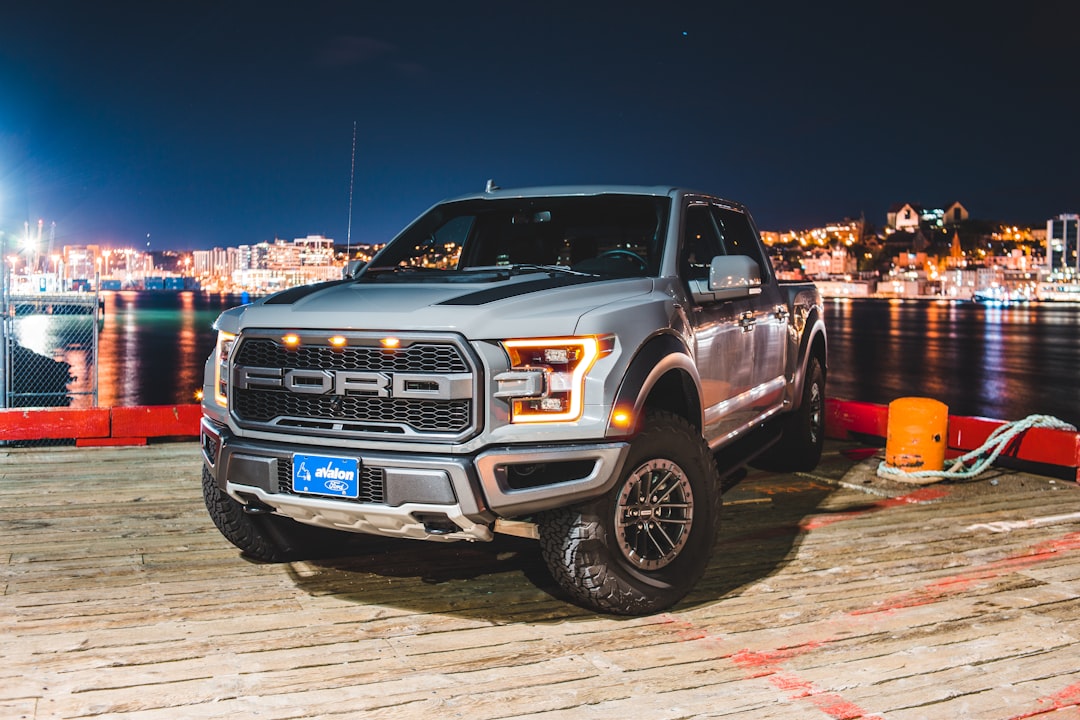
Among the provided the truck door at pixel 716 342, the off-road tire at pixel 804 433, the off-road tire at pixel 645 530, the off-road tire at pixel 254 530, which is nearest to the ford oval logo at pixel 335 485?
the off-road tire at pixel 645 530

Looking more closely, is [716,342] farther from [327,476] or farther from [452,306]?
[327,476]

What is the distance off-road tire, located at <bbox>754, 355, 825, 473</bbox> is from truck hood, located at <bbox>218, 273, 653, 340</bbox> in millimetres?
3150

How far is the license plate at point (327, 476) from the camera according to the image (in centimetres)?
389

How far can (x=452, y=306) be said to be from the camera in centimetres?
387

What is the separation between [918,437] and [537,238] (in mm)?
3646

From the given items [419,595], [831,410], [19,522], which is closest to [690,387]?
[419,595]

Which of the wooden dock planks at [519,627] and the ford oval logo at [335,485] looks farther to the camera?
the ford oval logo at [335,485]

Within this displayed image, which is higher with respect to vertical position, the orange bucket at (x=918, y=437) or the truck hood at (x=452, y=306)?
the truck hood at (x=452, y=306)

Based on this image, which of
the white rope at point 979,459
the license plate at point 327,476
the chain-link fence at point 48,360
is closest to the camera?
the license plate at point 327,476

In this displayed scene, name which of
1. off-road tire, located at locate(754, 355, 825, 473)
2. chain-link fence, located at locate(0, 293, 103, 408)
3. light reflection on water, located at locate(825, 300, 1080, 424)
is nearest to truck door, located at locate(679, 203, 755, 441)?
off-road tire, located at locate(754, 355, 825, 473)

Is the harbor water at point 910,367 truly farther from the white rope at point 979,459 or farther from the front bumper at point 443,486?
the front bumper at point 443,486

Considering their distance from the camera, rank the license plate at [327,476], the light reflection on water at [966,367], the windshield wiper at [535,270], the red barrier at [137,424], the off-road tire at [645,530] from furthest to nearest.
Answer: the light reflection on water at [966,367], the red barrier at [137,424], the windshield wiper at [535,270], the off-road tire at [645,530], the license plate at [327,476]

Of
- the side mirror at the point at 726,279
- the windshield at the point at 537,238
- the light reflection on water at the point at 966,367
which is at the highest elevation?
the windshield at the point at 537,238

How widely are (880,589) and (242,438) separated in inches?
119
